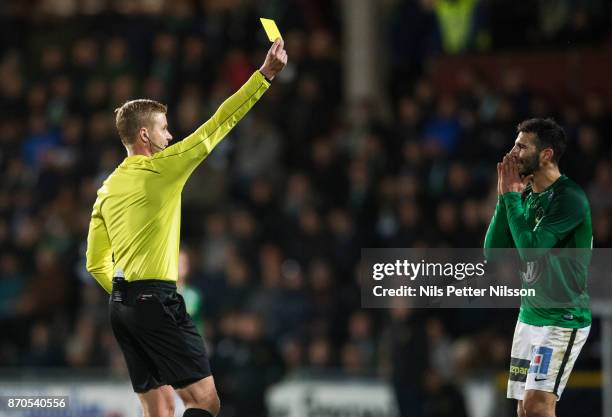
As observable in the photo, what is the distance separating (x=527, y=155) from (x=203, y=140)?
1.76m

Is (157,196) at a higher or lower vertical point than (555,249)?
higher

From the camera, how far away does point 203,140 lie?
6.73m

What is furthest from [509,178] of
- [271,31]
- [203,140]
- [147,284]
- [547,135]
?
[147,284]

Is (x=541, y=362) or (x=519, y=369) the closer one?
(x=541, y=362)

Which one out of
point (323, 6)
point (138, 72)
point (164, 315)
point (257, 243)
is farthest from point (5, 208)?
point (164, 315)

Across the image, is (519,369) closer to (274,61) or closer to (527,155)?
(527,155)

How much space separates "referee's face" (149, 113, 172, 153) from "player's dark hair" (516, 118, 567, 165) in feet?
6.46

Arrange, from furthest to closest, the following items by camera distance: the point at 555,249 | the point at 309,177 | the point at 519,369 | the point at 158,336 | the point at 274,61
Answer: the point at 309,177 → the point at 519,369 → the point at 555,249 → the point at 274,61 → the point at 158,336

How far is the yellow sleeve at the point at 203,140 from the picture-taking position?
6.72 m

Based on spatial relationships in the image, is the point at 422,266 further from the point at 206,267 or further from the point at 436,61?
the point at 436,61

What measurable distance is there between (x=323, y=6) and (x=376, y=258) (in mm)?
6078

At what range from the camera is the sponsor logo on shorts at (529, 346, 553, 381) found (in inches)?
269

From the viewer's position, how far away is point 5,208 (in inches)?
598

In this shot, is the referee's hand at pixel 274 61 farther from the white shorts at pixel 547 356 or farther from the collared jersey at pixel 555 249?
the white shorts at pixel 547 356
